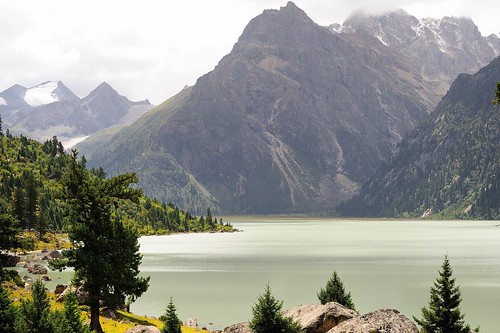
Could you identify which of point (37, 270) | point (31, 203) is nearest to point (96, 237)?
point (37, 270)

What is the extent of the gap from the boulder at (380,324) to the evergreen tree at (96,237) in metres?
21.9

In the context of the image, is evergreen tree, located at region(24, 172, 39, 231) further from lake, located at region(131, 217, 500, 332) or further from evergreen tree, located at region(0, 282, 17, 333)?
evergreen tree, located at region(0, 282, 17, 333)

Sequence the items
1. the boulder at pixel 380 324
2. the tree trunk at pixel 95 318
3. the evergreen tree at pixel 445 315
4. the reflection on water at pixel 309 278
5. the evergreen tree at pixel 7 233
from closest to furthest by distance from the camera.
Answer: the evergreen tree at pixel 445 315 → the boulder at pixel 380 324 → the tree trunk at pixel 95 318 → the evergreen tree at pixel 7 233 → the reflection on water at pixel 309 278

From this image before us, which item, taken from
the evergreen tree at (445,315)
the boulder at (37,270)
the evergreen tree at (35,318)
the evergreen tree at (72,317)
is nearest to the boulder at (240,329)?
the evergreen tree at (72,317)

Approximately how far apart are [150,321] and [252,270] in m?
59.3

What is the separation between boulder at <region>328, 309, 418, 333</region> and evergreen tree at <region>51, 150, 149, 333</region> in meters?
21.9

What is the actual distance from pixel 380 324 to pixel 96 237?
26419 mm

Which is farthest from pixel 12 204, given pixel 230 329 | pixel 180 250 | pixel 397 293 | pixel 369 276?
pixel 230 329

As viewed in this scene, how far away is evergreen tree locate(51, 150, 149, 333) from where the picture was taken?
49344mm

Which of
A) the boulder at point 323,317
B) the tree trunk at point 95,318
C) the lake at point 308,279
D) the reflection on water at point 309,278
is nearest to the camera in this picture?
the boulder at point 323,317

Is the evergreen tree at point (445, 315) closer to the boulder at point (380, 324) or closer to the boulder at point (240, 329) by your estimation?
the boulder at point (380, 324)

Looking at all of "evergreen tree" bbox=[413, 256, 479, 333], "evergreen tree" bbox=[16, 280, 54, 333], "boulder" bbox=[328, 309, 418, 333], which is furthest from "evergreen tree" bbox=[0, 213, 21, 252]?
"evergreen tree" bbox=[413, 256, 479, 333]

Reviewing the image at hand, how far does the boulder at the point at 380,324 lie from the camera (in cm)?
3656

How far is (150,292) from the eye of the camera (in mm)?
87500
